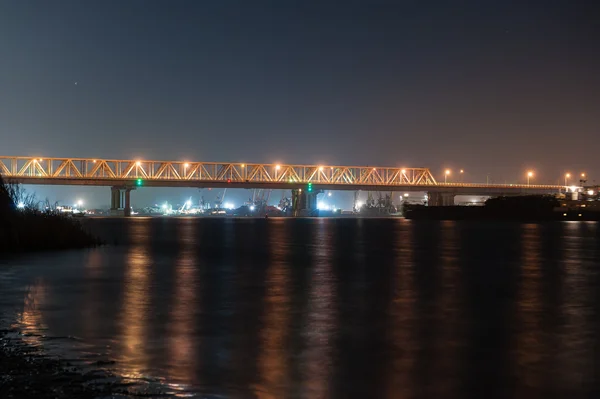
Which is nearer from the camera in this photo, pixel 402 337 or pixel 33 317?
pixel 402 337

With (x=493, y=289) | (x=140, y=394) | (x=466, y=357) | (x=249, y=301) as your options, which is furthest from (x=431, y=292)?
(x=140, y=394)

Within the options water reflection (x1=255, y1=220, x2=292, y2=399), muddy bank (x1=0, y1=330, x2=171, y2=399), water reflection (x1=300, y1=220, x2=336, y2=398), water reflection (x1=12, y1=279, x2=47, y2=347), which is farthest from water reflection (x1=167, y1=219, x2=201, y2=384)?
water reflection (x1=12, y1=279, x2=47, y2=347)

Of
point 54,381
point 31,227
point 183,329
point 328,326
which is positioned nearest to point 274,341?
point 328,326

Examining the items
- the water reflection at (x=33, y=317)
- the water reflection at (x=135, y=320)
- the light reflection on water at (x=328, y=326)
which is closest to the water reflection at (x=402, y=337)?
the light reflection on water at (x=328, y=326)

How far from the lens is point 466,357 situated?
12609 mm

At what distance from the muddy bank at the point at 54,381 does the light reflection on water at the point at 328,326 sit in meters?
0.56

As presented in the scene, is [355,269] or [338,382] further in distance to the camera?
[355,269]

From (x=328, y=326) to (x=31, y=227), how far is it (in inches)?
1175

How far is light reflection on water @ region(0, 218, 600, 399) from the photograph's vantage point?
36.4ft

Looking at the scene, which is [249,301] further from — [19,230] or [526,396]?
[19,230]

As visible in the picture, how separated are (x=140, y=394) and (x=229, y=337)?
4.51m

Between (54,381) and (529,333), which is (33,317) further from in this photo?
(529,333)

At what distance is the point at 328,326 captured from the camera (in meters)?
15.9

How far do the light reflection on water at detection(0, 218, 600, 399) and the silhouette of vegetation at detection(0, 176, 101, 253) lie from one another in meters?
8.31
